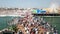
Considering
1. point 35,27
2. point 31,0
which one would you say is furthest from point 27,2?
point 35,27

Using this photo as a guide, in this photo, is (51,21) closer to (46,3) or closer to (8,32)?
(46,3)

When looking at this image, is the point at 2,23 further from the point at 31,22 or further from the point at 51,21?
the point at 51,21

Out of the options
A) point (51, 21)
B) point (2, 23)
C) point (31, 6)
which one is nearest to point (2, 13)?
point (2, 23)

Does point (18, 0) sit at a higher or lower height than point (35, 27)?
higher

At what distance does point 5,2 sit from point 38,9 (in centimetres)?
52

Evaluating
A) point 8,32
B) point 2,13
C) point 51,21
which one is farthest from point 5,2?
point 51,21

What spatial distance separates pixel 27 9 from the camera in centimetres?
453

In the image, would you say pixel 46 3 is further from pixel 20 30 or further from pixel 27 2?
pixel 20 30

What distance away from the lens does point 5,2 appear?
179 inches

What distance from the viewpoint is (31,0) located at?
179 inches

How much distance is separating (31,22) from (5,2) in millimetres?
506

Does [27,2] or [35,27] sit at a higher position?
[27,2]

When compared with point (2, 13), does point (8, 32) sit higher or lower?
lower

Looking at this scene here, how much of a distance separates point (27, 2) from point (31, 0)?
0.07 meters
